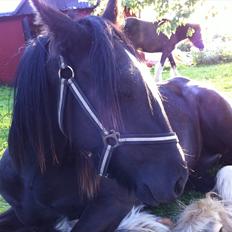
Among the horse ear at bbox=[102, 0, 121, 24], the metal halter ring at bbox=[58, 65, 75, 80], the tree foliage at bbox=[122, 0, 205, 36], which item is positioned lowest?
the tree foliage at bbox=[122, 0, 205, 36]

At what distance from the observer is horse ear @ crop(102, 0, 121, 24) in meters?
2.26

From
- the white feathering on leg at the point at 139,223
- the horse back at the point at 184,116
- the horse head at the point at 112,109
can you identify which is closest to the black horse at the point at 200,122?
the horse back at the point at 184,116

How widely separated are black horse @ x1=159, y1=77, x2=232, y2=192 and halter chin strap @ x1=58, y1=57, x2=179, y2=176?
4.90 ft

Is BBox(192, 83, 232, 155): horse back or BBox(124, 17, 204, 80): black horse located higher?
BBox(192, 83, 232, 155): horse back

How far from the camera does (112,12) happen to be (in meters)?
2.26

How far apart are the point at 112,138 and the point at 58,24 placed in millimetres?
532

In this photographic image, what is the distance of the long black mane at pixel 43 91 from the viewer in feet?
6.05

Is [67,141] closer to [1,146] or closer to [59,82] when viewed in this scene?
[59,82]

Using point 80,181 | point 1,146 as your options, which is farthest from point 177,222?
point 1,146

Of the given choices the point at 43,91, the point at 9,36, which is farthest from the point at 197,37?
the point at 43,91

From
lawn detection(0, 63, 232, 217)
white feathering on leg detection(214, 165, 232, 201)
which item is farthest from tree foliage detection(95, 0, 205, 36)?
white feathering on leg detection(214, 165, 232, 201)

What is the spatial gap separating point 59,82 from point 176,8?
4863mm

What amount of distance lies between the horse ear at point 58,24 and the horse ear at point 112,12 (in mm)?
386

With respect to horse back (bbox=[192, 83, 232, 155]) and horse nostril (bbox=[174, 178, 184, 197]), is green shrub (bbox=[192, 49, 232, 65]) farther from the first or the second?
horse nostril (bbox=[174, 178, 184, 197])
